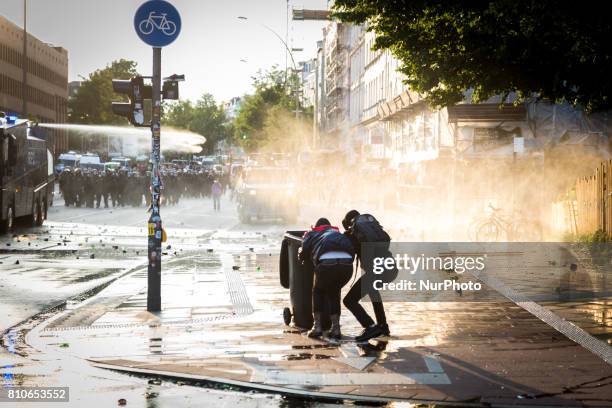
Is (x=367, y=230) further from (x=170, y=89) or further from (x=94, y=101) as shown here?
(x=94, y=101)

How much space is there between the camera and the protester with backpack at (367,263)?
11586mm

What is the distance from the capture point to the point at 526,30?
1605 centimetres

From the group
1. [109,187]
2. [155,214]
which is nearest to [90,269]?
[155,214]

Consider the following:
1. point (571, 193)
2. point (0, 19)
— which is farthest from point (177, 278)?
point (0, 19)

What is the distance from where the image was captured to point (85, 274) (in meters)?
19.8

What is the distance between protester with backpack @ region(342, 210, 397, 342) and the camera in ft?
38.0

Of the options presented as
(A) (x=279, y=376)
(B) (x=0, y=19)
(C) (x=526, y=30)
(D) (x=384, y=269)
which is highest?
(B) (x=0, y=19)

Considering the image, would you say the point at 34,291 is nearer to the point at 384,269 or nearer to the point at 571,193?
the point at 384,269

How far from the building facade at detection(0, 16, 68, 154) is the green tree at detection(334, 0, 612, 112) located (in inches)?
2943

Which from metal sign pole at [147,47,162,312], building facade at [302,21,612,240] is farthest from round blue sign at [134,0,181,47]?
building facade at [302,21,612,240]

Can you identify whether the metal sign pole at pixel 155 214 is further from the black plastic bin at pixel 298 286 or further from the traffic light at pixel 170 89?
the black plastic bin at pixel 298 286

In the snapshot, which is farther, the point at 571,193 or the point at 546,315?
the point at 571,193

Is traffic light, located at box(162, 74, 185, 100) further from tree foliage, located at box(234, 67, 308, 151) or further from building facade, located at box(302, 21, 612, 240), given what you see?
tree foliage, located at box(234, 67, 308, 151)

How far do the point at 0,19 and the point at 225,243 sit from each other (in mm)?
79396
